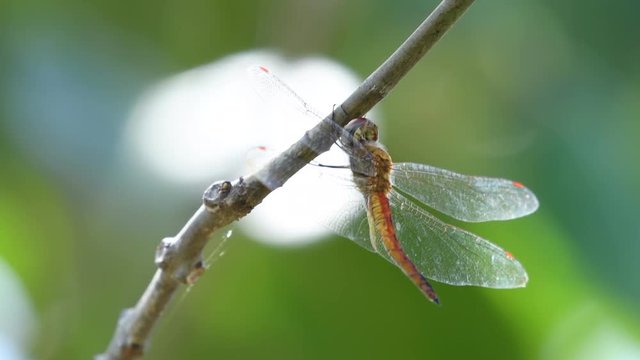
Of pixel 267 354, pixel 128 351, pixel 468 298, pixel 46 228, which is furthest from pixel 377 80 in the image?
pixel 46 228

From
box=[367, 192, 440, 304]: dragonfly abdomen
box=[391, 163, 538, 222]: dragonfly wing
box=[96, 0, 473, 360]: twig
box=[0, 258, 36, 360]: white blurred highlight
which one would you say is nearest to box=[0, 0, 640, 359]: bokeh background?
box=[0, 258, 36, 360]: white blurred highlight

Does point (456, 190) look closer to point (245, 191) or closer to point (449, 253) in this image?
point (449, 253)

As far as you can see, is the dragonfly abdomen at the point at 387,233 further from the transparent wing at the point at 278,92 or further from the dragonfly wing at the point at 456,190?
the transparent wing at the point at 278,92

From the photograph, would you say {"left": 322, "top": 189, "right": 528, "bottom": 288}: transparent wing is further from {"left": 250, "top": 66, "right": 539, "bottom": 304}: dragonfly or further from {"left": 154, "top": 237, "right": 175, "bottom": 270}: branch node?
{"left": 154, "top": 237, "right": 175, "bottom": 270}: branch node

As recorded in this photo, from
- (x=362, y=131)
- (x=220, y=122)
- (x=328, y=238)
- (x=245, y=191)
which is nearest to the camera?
(x=245, y=191)

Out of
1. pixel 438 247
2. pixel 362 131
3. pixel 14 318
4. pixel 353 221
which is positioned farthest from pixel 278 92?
pixel 14 318

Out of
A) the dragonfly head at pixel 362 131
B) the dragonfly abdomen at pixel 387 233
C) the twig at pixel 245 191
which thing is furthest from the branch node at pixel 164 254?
the dragonfly abdomen at pixel 387 233
